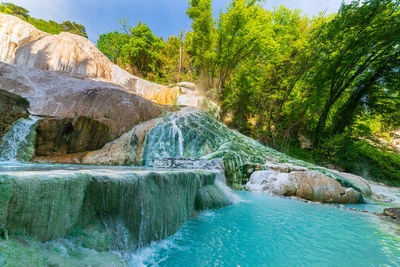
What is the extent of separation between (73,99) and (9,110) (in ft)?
8.14

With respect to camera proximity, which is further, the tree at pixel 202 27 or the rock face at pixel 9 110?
the tree at pixel 202 27

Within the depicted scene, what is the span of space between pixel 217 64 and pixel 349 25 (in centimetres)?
836

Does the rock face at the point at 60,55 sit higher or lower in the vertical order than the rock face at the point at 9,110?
higher

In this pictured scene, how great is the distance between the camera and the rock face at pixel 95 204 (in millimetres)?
1022

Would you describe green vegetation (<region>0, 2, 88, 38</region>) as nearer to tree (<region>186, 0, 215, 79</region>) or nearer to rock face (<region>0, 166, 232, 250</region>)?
tree (<region>186, 0, 215, 79</region>)

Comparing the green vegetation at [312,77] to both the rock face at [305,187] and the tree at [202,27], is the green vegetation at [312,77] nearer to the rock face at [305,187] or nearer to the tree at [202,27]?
the tree at [202,27]

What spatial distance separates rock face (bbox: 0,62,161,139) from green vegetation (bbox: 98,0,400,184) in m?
7.70

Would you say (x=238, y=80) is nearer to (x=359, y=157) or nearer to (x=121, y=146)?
(x=359, y=157)

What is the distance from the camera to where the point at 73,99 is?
7453 mm

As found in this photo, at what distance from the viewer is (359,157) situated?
38.7 feet

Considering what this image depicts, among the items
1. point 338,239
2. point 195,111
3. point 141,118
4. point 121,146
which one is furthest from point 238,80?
point 338,239

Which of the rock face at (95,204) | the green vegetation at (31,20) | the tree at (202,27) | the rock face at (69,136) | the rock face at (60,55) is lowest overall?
the rock face at (95,204)

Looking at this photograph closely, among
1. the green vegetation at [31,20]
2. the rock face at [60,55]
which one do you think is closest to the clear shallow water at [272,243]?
the rock face at [60,55]

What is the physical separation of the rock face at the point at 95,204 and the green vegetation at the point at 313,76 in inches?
480
